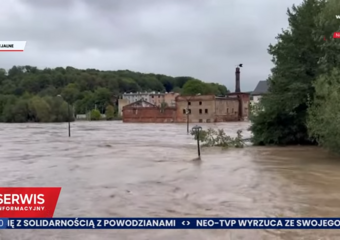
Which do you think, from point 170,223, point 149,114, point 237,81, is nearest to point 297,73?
point 170,223

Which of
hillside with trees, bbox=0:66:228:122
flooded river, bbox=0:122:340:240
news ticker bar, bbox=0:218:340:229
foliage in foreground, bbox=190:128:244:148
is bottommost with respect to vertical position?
flooded river, bbox=0:122:340:240

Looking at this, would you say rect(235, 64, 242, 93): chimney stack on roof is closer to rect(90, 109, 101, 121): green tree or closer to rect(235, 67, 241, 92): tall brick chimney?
rect(235, 67, 241, 92): tall brick chimney

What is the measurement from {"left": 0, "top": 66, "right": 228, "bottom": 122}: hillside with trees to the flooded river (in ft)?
299

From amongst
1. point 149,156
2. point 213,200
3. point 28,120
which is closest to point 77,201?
point 213,200

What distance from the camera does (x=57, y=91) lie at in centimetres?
13900

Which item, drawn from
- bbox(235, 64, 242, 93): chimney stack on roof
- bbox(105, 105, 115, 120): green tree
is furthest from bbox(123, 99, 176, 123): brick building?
bbox(105, 105, 115, 120): green tree

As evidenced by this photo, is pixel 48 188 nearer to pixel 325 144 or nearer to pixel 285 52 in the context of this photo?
pixel 325 144

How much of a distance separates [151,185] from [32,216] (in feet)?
19.4

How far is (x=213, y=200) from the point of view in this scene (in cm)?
1222

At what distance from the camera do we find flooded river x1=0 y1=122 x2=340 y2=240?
28.7 feet

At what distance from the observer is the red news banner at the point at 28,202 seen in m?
9.81

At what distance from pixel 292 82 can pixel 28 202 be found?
79.0 feet

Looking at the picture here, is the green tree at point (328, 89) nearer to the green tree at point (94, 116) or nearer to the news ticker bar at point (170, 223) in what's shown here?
the news ticker bar at point (170, 223)

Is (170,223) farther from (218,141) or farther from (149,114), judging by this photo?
(149,114)
